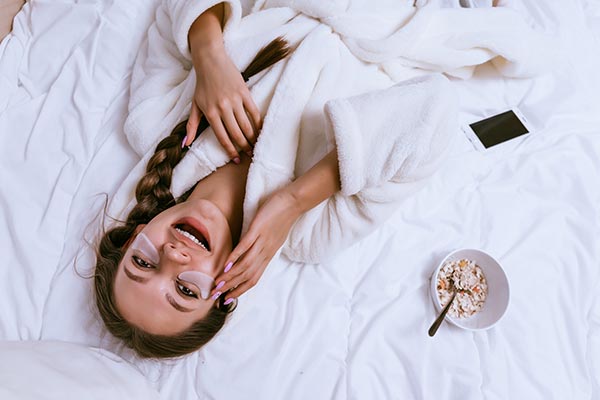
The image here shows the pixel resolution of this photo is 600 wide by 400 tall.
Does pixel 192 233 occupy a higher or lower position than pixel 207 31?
lower

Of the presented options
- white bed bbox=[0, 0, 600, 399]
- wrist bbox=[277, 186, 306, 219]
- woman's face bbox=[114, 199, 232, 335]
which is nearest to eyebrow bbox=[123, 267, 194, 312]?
woman's face bbox=[114, 199, 232, 335]

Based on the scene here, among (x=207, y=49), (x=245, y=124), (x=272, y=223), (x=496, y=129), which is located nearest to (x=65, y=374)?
(x=272, y=223)

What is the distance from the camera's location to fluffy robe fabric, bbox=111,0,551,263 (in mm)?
866

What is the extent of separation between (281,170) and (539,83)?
0.75 metres

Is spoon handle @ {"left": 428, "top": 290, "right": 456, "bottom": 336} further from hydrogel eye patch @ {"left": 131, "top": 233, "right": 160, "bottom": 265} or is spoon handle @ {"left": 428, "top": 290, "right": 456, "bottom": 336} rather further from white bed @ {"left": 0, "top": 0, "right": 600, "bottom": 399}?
Result: hydrogel eye patch @ {"left": 131, "top": 233, "right": 160, "bottom": 265}

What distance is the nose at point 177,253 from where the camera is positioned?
29.8 inches

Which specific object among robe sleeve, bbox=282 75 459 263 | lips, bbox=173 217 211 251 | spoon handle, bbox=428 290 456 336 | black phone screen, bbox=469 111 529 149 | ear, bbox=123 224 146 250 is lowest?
spoon handle, bbox=428 290 456 336

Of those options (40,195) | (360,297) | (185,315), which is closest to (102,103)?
(40,195)

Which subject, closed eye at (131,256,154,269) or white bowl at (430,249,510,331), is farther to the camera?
white bowl at (430,249,510,331)

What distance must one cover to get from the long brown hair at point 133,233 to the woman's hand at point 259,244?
76 mm

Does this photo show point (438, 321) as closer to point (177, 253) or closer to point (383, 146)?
point (383, 146)

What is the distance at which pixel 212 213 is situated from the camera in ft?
2.71

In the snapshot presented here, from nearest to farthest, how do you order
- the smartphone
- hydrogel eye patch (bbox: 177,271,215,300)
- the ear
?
hydrogel eye patch (bbox: 177,271,215,300), the ear, the smartphone

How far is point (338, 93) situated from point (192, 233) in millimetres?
423
